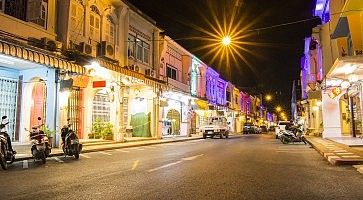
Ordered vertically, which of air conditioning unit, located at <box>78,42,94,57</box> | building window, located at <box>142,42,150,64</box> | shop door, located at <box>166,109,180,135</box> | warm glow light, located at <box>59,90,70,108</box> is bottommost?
shop door, located at <box>166,109,180,135</box>

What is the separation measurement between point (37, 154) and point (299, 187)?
8.94 meters

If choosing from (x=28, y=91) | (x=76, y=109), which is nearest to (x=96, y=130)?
(x=76, y=109)

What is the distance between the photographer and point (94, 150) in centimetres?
1820

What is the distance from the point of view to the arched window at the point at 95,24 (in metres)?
22.5

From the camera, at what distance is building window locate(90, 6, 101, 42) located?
74.0ft

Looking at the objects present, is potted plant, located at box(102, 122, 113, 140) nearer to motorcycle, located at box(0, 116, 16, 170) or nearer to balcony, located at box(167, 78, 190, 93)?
balcony, located at box(167, 78, 190, 93)

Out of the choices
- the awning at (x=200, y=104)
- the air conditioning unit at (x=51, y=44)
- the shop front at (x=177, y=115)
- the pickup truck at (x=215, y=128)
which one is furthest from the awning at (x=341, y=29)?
the awning at (x=200, y=104)

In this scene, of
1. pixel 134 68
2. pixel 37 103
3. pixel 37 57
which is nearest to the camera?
pixel 37 57

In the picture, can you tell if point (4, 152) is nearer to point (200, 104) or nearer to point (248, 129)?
point (200, 104)

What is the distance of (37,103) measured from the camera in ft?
67.4

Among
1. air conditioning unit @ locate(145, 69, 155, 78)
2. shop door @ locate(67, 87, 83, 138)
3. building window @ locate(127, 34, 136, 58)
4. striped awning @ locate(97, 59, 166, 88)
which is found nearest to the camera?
striped awning @ locate(97, 59, 166, 88)

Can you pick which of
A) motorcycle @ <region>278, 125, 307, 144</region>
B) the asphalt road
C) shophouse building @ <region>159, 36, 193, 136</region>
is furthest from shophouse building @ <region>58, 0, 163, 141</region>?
motorcycle @ <region>278, 125, 307, 144</region>

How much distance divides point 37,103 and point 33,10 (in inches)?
223

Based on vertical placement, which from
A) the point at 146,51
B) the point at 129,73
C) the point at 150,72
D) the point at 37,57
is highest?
the point at 146,51
